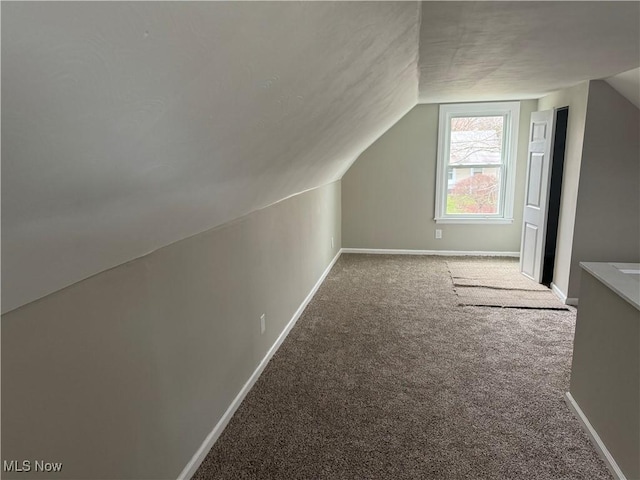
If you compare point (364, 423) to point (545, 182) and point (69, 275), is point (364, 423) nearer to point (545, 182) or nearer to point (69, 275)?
point (69, 275)

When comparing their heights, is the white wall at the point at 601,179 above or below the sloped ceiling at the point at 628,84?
below

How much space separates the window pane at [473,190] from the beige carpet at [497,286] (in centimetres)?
68

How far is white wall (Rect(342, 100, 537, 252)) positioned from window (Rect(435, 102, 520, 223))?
91mm

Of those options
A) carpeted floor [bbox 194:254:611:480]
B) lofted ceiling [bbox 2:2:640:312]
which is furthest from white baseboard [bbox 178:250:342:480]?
lofted ceiling [bbox 2:2:640:312]

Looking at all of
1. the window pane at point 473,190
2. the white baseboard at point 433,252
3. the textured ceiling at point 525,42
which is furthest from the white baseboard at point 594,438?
the window pane at point 473,190

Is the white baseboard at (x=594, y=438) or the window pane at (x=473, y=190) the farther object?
the window pane at (x=473, y=190)

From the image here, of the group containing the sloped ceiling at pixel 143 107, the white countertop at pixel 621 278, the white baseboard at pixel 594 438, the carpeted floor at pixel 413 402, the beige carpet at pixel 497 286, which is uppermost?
the sloped ceiling at pixel 143 107

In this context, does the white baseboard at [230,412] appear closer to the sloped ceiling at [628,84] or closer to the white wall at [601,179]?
the white wall at [601,179]

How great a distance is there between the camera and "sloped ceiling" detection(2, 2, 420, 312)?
55cm

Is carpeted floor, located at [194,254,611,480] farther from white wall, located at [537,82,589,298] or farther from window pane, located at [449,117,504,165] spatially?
window pane, located at [449,117,504,165]

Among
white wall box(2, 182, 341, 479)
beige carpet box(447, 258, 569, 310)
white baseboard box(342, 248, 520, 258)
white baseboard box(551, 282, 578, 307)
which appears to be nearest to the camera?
white wall box(2, 182, 341, 479)

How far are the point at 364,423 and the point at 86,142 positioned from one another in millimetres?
1920

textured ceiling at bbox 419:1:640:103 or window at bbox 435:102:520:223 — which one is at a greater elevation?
textured ceiling at bbox 419:1:640:103

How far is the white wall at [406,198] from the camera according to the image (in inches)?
207
